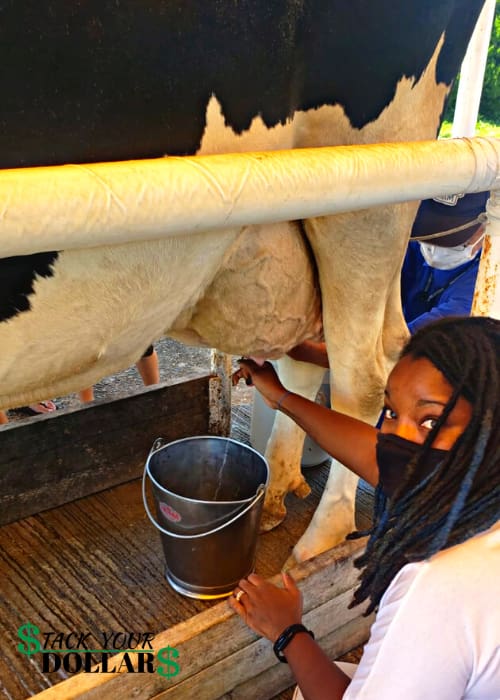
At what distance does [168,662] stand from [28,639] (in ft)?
1.45

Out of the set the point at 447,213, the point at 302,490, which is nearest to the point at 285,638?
the point at 302,490

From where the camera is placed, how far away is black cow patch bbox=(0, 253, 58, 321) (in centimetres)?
83

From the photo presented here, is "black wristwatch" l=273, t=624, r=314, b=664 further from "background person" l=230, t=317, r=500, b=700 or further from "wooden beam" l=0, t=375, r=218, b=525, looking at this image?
"wooden beam" l=0, t=375, r=218, b=525

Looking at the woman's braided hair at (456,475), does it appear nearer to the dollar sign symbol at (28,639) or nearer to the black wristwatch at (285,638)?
the black wristwatch at (285,638)

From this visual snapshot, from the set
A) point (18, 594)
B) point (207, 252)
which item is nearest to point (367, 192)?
point (207, 252)

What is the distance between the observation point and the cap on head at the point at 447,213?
5.71 feet

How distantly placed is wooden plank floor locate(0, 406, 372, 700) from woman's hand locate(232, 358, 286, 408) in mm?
478

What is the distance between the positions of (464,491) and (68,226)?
1.66 ft

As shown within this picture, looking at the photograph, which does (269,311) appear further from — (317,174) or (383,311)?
(317,174)

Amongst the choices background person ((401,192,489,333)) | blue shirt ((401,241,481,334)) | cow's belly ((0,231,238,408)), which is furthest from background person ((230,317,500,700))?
blue shirt ((401,241,481,334))

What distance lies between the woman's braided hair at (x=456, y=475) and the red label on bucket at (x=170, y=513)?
2.07 feet

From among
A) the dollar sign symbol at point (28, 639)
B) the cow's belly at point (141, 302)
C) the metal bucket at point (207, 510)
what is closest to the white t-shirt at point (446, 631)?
the cow's belly at point (141, 302)

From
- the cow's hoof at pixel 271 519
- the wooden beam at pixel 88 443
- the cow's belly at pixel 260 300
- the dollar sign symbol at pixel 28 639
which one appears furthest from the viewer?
the cow's hoof at pixel 271 519

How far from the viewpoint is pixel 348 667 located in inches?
47.3
